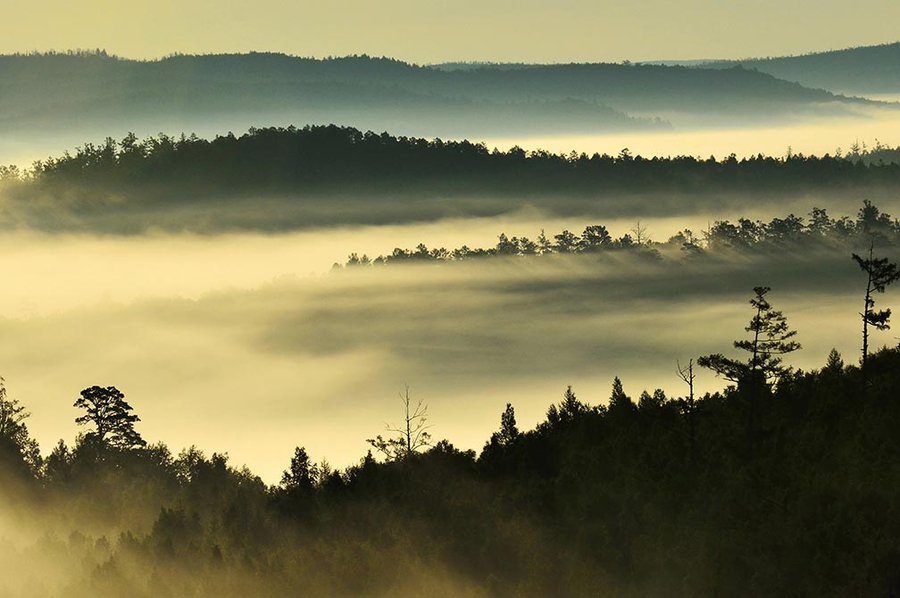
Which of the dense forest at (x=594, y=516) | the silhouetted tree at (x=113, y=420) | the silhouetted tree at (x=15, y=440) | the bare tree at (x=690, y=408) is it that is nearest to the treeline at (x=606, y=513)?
the dense forest at (x=594, y=516)

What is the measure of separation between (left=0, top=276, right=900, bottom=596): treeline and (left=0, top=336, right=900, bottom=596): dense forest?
3.2 inches

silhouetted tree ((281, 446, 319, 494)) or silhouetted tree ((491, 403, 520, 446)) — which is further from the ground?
silhouetted tree ((491, 403, 520, 446))

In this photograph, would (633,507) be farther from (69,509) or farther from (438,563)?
(69,509)

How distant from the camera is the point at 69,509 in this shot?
10050 centimetres

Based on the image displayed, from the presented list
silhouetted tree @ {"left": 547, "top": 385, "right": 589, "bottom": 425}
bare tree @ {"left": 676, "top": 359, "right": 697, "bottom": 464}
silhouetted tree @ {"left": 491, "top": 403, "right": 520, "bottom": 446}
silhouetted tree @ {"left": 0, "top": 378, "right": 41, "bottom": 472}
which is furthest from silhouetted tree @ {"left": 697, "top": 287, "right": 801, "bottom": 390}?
silhouetted tree @ {"left": 0, "top": 378, "right": 41, "bottom": 472}

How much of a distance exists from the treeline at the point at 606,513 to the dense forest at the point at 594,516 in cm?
8

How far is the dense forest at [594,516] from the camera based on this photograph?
1690 inches

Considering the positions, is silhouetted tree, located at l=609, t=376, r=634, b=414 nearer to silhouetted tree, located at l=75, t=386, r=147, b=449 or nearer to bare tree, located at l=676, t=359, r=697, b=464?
bare tree, located at l=676, t=359, r=697, b=464

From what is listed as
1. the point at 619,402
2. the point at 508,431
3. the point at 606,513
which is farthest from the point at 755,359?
the point at 508,431

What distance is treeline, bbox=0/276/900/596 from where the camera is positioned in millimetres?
42969

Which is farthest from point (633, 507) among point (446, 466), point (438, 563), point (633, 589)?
point (446, 466)

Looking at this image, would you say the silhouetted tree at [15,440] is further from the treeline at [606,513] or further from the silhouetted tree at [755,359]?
the silhouetted tree at [755,359]

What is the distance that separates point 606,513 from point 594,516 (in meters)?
0.49

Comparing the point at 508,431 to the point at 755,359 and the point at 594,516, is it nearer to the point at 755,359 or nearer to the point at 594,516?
the point at 594,516
